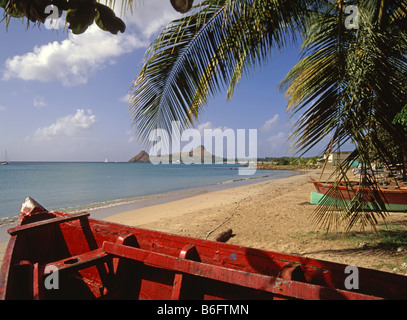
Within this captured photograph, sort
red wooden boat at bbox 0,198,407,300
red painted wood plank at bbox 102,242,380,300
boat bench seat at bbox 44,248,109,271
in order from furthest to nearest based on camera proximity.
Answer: boat bench seat at bbox 44,248,109,271
red wooden boat at bbox 0,198,407,300
red painted wood plank at bbox 102,242,380,300

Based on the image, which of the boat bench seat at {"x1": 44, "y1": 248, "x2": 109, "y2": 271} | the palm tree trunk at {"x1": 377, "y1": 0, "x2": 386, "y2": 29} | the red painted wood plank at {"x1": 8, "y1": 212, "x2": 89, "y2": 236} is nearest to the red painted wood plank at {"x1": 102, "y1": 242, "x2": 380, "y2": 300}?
the boat bench seat at {"x1": 44, "y1": 248, "x2": 109, "y2": 271}

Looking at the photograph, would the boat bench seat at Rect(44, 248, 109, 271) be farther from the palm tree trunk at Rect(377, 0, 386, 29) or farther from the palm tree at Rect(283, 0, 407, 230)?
the palm tree trunk at Rect(377, 0, 386, 29)

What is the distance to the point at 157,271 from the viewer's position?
8.82 ft

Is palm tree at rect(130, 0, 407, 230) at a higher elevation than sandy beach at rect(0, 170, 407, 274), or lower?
higher

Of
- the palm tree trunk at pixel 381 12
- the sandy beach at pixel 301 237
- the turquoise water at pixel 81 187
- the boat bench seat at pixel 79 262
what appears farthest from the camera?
the turquoise water at pixel 81 187

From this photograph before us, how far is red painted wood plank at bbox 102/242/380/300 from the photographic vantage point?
1.65 m

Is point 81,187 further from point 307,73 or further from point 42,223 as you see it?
point 307,73

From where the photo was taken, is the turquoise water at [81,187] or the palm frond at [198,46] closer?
the palm frond at [198,46]

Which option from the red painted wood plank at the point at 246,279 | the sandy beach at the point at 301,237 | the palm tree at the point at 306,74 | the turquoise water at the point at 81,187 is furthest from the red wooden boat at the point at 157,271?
the turquoise water at the point at 81,187

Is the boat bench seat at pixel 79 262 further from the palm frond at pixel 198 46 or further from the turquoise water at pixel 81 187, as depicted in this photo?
the turquoise water at pixel 81 187

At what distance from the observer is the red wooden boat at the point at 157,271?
186cm

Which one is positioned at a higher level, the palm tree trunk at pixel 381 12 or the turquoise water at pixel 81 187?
the palm tree trunk at pixel 381 12

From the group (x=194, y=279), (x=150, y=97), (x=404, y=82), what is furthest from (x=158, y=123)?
(x=404, y=82)
